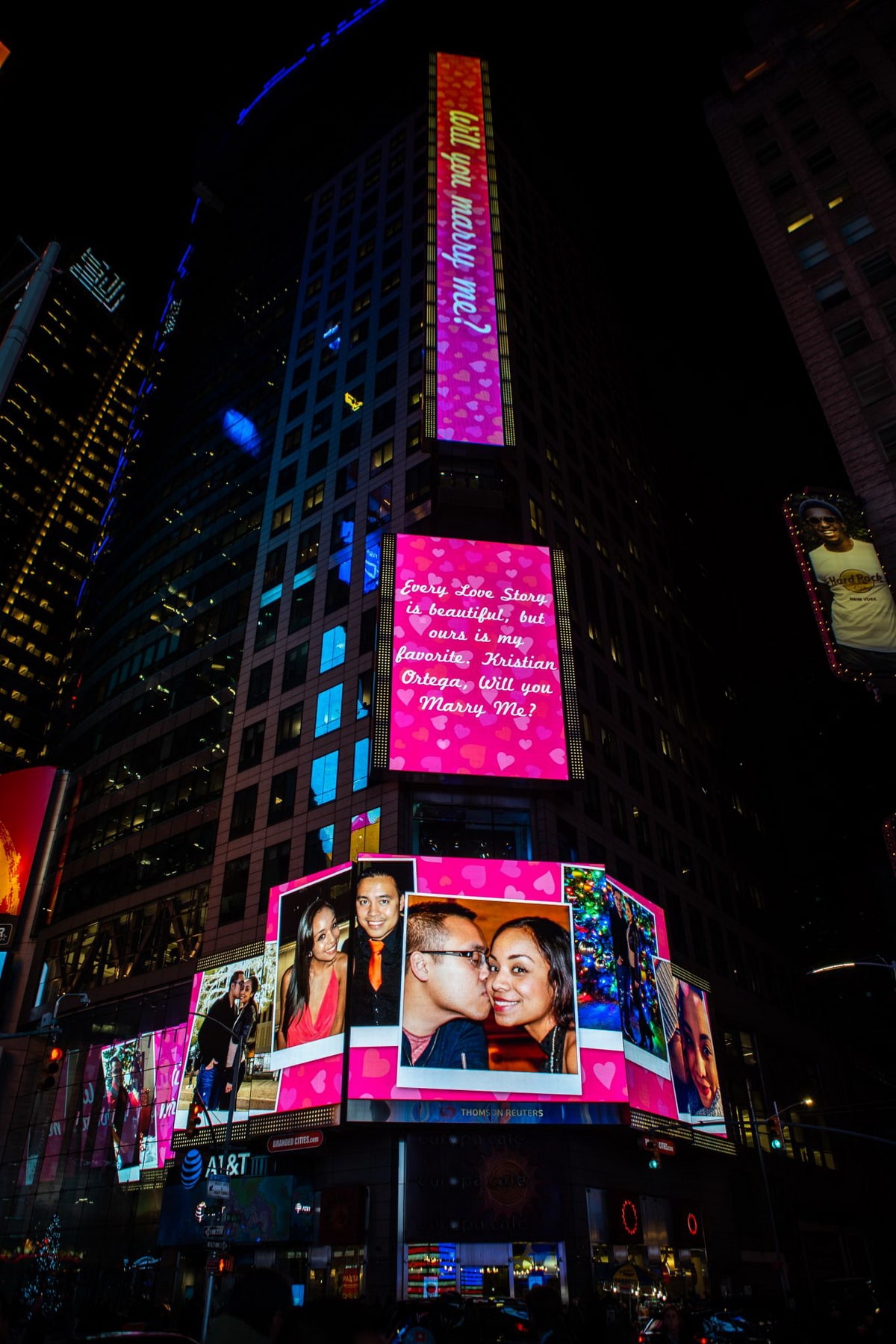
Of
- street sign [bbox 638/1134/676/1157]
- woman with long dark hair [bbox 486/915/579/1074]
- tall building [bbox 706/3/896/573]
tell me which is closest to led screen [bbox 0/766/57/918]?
woman with long dark hair [bbox 486/915/579/1074]

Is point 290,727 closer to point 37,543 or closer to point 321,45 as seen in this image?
point 321,45

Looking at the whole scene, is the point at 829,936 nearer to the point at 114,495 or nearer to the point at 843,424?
the point at 843,424

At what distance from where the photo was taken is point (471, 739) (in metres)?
38.1

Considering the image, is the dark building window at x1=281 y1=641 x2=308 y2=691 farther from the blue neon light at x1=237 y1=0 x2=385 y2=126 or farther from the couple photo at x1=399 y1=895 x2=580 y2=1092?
the blue neon light at x1=237 y1=0 x2=385 y2=126

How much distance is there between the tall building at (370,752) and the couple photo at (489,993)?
2.39m

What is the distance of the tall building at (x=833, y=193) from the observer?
42.4m

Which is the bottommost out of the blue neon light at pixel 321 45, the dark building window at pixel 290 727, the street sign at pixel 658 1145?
the street sign at pixel 658 1145

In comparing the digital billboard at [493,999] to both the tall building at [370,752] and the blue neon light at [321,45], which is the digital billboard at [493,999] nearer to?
the tall building at [370,752]

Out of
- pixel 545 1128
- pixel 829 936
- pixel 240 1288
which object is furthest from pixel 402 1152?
pixel 829 936

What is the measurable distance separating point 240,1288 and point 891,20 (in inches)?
2664

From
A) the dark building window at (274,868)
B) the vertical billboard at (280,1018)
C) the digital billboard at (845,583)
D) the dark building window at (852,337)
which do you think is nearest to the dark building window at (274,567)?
the dark building window at (274,868)

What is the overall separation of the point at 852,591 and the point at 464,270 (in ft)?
92.1

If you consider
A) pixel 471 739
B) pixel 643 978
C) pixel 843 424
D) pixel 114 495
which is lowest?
pixel 643 978

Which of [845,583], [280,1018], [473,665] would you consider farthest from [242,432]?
[845,583]
